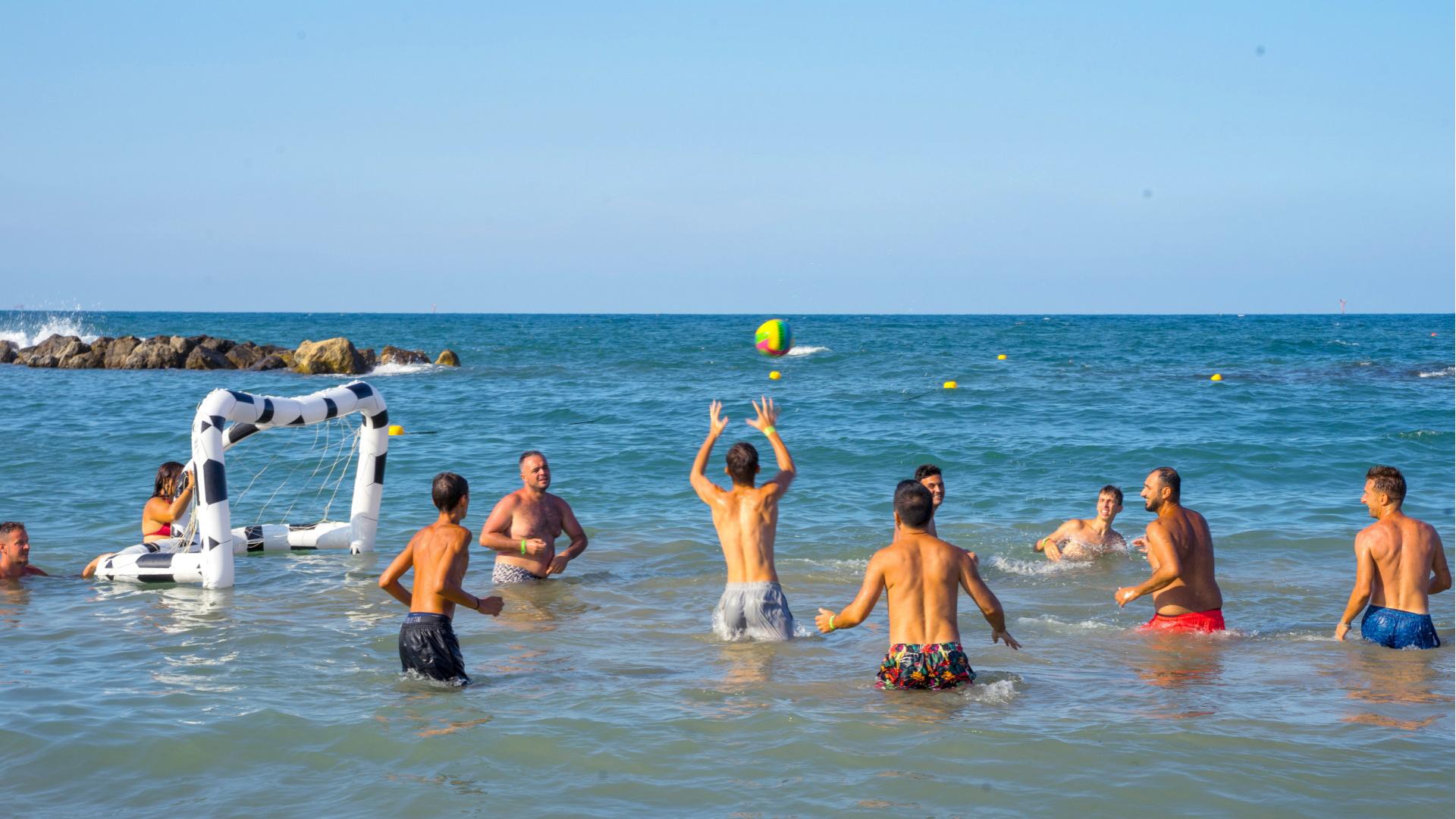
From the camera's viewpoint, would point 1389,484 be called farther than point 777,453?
No

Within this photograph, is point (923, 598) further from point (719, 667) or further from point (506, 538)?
point (506, 538)

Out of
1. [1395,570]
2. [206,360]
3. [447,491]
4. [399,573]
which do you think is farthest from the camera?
[206,360]

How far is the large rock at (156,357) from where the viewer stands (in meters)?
38.1

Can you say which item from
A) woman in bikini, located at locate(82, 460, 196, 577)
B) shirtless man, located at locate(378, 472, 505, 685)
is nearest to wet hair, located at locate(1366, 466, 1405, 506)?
shirtless man, located at locate(378, 472, 505, 685)

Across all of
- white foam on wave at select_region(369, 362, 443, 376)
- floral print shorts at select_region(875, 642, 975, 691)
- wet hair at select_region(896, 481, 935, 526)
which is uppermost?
white foam on wave at select_region(369, 362, 443, 376)

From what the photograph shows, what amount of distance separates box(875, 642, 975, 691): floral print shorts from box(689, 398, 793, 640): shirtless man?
4.82ft

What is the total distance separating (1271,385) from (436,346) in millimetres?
41751

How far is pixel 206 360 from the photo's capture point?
37.9m

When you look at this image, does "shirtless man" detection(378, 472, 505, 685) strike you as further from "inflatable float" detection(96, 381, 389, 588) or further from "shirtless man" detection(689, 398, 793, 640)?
"inflatable float" detection(96, 381, 389, 588)

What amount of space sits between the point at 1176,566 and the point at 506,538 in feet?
18.0

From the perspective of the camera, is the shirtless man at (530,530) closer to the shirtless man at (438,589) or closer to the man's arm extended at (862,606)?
the shirtless man at (438,589)

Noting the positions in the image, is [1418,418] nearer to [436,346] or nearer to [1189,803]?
[1189,803]

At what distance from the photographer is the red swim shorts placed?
8711mm

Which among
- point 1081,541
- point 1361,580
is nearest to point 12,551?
point 1081,541
